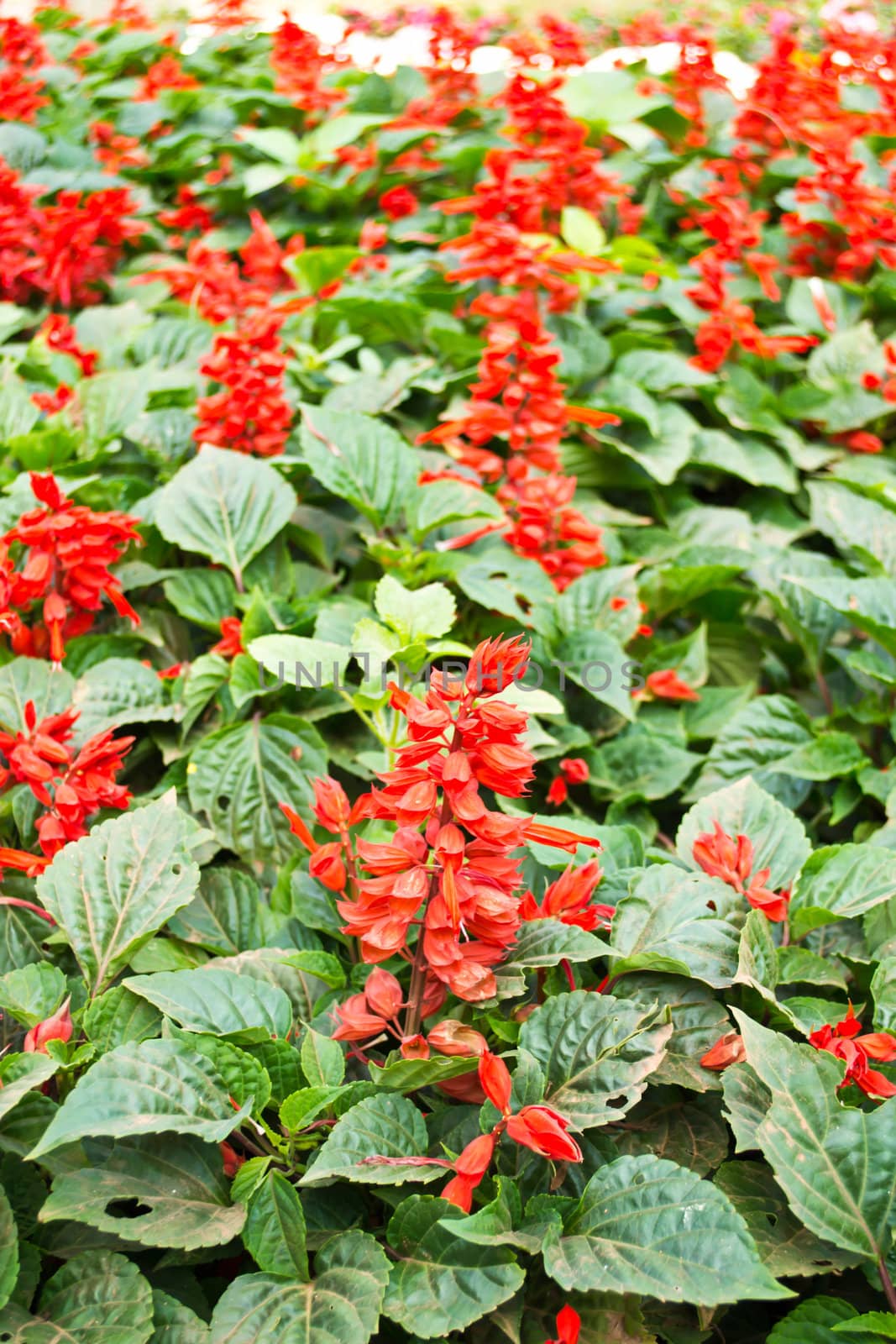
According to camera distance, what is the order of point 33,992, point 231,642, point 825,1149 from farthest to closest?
1. point 231,642
2. point 33,992
3. point 825,1149

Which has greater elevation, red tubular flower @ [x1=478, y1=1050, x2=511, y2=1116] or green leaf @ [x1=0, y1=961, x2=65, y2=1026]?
red tubular flower @ [x1=478, y1=1050, x2=511, y2=1116]

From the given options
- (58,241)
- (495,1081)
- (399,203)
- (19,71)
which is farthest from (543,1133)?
(19,71)

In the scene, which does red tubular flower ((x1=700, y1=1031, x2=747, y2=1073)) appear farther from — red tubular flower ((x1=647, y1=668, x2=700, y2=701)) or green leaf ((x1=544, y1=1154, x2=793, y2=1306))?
red tubular flower ((x1=647, y1=668, x2=700, y2=701))

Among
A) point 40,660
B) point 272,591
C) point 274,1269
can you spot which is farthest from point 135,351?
point 274,1269

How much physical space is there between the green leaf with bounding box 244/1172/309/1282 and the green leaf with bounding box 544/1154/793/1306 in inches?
10.9

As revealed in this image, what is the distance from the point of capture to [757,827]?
1.75 meters

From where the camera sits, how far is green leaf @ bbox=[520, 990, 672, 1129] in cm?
129

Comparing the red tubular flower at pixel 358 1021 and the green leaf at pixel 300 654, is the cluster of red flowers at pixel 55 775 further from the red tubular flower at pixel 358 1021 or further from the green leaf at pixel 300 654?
the red tubular flower at pixel 358 1021

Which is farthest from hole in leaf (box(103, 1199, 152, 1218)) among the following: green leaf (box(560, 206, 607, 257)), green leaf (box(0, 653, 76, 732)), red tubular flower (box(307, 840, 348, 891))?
green leaf (box(560, 206, 607, 257))

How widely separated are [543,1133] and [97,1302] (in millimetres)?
521

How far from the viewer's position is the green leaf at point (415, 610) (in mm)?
1807

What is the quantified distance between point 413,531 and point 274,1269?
1.38m

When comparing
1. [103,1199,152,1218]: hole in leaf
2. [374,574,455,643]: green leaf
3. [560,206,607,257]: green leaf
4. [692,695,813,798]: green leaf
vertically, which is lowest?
[692,695,813,798]: green leaf

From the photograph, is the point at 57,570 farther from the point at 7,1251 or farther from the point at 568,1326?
the point at 568,1326
